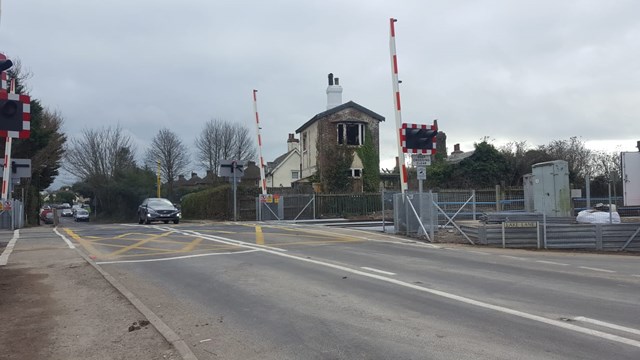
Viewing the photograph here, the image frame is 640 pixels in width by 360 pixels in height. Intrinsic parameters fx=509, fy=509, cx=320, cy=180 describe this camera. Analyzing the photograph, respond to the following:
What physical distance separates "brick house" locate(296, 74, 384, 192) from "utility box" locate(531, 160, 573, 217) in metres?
19.6

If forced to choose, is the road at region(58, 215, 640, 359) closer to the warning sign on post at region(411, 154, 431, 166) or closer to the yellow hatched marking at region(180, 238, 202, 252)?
the yellow hatched marking at region(180, 238, 202, 252)

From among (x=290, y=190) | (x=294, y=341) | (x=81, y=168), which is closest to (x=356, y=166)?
(x=290, y=190)

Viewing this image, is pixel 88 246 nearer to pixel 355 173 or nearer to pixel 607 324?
pixel 607 324

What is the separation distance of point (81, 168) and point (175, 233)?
49259 millimetres

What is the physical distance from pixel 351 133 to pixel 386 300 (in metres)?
32.9

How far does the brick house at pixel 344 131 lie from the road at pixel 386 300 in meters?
25.4

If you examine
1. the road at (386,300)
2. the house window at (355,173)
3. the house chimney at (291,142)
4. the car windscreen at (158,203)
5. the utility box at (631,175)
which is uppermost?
the house chimney at (291,142)

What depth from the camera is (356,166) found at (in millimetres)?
39062

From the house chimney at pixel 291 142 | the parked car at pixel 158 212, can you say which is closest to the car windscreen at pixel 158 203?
the parked car at pixel 158 212

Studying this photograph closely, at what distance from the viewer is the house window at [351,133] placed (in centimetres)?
3922

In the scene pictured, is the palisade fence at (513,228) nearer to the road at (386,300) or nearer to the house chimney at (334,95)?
the road at (386,300)

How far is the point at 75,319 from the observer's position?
6.50 m

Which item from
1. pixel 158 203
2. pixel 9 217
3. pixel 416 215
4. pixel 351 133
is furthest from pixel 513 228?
pixel 351 133

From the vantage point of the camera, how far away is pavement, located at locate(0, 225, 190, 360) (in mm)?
5203
